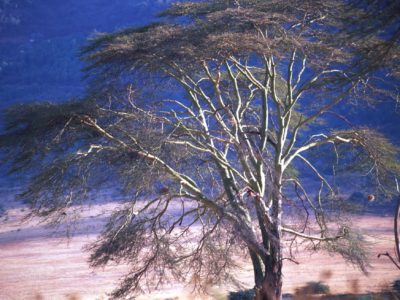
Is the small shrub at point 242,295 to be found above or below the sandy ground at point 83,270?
below

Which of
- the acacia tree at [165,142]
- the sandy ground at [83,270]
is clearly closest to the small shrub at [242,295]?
the sandy ground at [83,270]

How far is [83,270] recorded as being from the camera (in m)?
20.3

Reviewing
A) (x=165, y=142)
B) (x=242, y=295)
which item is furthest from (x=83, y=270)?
(x=165, y=142)

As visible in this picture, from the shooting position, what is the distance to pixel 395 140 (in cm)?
3675

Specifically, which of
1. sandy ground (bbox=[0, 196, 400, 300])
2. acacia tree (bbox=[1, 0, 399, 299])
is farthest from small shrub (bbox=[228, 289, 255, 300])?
acacia tree (bbox=[1, 0, 399, 299])

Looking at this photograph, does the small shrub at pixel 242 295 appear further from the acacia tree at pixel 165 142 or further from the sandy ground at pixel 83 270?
the acacia tree at pixel 165 142

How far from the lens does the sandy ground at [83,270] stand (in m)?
15.6

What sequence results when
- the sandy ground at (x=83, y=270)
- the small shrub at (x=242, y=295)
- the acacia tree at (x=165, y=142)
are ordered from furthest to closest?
the sandy ground at (x=83, y=270), the small shrub at (x=242, y=295), the acacia tree at (x=165, y=142)

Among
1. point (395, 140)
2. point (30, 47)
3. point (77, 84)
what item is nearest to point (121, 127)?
point (395, 140)

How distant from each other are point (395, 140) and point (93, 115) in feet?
101

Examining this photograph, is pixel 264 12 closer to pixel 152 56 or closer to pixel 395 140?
pixel 152 56

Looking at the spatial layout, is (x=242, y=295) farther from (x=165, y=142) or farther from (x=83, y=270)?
(x=83, y=270)

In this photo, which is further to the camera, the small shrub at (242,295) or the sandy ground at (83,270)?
the sandy ground at (83,270)

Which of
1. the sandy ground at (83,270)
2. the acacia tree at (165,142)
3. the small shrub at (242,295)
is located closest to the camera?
the acacia tree at (165,142)
